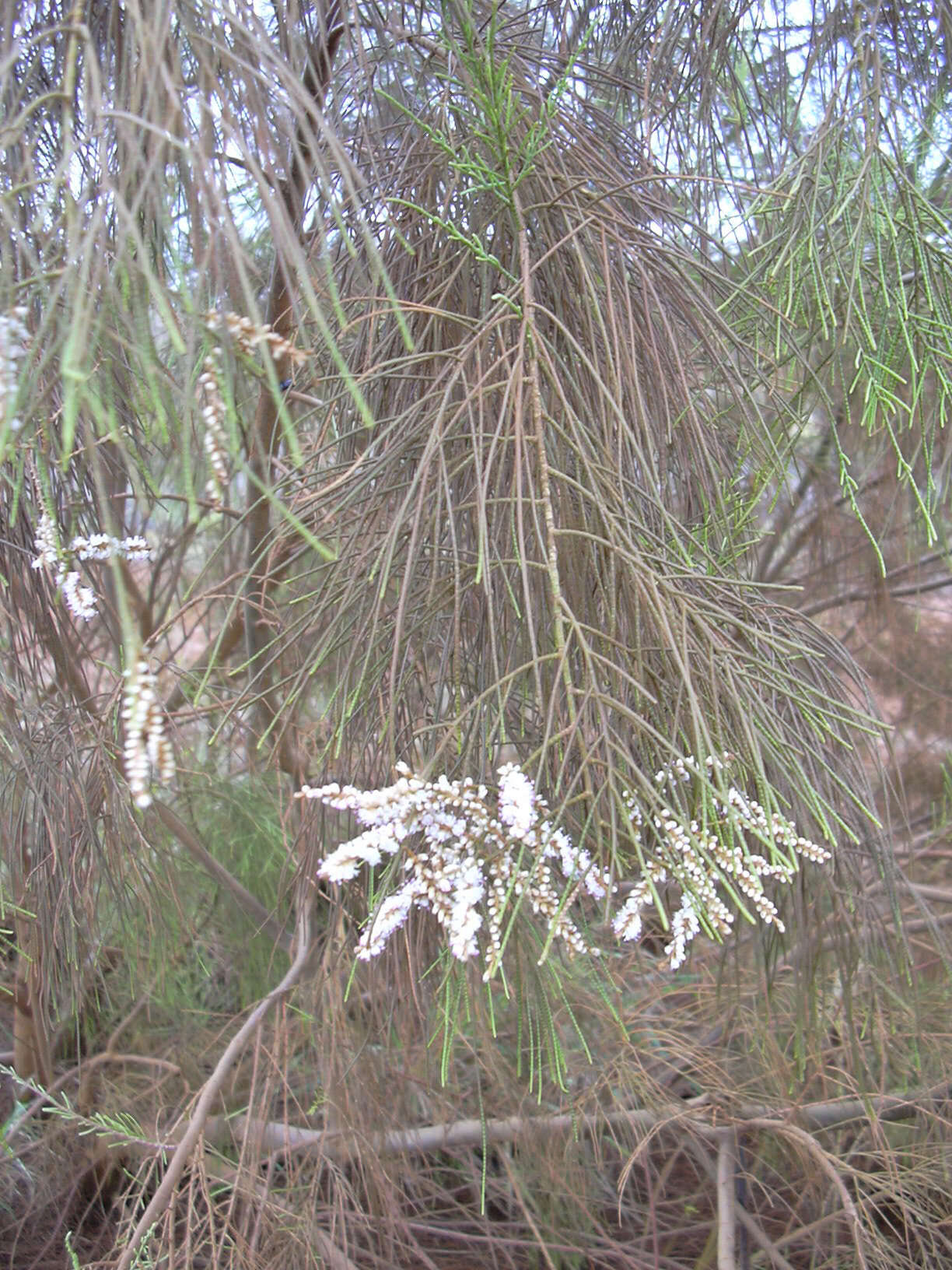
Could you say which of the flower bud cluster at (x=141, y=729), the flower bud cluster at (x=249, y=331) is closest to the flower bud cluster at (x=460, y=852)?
the flower bud cluster at (x=141, y=729)

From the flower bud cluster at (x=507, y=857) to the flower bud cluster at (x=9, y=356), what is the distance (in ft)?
1.36

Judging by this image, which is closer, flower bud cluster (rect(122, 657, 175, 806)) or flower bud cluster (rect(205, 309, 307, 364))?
flower bud cluster (rect(122, 657, 175, 806))

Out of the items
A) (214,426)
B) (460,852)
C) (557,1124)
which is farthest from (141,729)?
(557,1124)

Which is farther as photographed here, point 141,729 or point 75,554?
point 75,554

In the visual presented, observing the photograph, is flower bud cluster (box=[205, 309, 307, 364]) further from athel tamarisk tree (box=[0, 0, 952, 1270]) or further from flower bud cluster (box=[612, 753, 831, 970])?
flower bud cluster (box=[612, 753, 831, 970])

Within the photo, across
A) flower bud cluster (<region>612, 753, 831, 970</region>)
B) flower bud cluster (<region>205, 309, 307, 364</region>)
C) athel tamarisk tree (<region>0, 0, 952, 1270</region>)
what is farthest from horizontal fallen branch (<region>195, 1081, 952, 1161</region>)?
flower bud cluster (<region>205, 309, 307, 364</region>)

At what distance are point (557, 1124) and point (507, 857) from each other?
1574 millimetres

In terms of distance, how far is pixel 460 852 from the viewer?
1048mm

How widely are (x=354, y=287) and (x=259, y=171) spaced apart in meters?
1.18

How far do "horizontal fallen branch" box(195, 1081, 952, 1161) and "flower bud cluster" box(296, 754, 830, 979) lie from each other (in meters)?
1.19

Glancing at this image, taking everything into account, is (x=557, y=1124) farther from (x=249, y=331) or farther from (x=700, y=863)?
(x=249, y=331)

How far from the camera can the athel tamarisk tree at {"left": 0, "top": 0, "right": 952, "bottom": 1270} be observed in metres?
1.00

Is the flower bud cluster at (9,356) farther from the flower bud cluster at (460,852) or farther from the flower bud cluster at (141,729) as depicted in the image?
the flower bud cluster at (460,852)

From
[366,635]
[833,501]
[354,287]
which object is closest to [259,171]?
[366,635]
